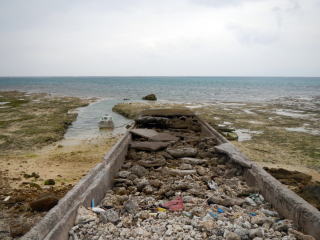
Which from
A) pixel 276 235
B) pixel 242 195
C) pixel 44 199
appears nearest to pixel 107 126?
pixel 44 199

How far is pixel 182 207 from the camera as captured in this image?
14.6 ft

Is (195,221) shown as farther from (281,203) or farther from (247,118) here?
(247,118)

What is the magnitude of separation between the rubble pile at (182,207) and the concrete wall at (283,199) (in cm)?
12

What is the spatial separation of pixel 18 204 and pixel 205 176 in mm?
4579

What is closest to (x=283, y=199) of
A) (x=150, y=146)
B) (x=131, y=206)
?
(x=131, y=206)

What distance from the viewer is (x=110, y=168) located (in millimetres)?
5652

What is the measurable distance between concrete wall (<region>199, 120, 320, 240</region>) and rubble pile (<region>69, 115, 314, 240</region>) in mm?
124

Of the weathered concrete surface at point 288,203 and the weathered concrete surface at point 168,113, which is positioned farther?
the weathered concrete surface at point 168,113

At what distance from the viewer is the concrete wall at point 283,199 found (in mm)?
3420

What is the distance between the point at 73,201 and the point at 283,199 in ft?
10.1

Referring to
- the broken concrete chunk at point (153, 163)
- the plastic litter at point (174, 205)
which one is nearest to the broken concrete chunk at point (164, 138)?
the broken concrete chunk at point (153, 163)

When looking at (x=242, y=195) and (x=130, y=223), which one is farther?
(x=242, y=195)

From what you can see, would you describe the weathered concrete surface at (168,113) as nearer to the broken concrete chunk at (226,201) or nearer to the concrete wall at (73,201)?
the concrete wall at (73,201)

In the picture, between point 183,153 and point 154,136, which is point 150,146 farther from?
point 154,136
